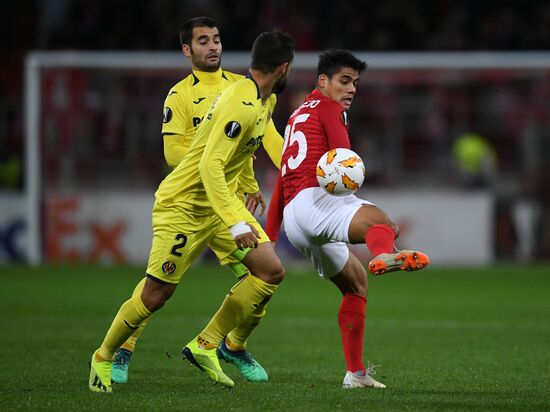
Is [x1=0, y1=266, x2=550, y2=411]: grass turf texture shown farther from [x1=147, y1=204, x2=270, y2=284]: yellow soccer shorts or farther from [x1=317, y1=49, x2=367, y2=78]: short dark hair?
[x1=317, y1=49, x2=367, y2=78]: short dark hair

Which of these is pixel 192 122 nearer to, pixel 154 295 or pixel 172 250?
pixel 172 250

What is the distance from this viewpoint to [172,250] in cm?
725

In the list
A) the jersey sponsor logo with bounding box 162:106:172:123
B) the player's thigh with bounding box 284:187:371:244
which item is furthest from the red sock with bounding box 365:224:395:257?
the jersey sponsor logo with bounding box 162:106:172:123

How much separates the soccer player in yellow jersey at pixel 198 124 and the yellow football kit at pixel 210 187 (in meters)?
0.43

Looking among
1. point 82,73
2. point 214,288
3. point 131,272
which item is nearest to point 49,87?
point 82,73

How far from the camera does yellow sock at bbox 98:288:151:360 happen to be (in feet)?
23.9

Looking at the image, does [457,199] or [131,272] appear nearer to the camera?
[131,272]

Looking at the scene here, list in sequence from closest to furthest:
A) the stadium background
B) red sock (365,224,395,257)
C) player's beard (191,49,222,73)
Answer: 1. red sock (365,224,395,257)
2. the stadium background
3. player's beard (191,49,222,73)

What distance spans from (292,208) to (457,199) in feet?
38.7

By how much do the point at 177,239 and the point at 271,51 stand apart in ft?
4.28

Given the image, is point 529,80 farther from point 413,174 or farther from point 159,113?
point 159,113

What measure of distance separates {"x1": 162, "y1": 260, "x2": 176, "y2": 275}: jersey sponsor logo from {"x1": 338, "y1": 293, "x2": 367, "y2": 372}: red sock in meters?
1.13

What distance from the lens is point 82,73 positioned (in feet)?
63.6

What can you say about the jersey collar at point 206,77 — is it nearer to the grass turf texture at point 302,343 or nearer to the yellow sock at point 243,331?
the yellow sock at point 243,331
